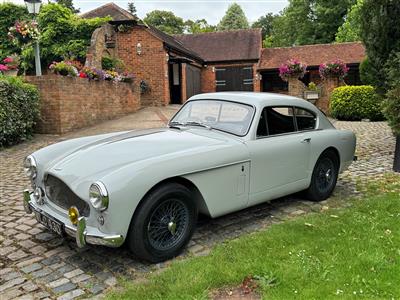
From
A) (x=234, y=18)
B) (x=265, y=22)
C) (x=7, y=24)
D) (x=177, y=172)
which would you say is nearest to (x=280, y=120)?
(x=177, y=172)

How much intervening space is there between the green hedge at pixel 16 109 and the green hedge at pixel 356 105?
1170cm

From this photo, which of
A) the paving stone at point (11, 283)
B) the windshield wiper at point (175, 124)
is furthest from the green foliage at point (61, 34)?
the paving stone at point (11, 283)

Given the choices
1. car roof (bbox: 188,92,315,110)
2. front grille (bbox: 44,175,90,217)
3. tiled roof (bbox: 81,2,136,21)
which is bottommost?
front grille (bbox: 44,175,90,217)

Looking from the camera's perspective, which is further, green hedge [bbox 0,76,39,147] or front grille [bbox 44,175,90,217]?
green hedge [bbox 0,76,39,147]

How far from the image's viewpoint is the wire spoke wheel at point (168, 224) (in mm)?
3354

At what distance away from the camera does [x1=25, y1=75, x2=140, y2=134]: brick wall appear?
37.0 feet

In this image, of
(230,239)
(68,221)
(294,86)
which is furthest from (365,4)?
(294,86)

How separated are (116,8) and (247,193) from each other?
18.4 metres

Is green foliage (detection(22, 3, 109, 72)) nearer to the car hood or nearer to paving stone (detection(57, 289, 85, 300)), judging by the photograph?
the car hood

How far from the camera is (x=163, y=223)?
340cm

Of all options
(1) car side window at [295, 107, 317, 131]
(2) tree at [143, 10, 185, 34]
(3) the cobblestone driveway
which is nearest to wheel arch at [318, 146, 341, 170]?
(1) car side window at [295, 107, 317, 131]

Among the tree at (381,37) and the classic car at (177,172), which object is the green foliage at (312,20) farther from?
the classic car at (177,172)

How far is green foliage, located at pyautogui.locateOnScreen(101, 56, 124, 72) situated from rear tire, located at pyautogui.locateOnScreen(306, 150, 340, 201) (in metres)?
13.5

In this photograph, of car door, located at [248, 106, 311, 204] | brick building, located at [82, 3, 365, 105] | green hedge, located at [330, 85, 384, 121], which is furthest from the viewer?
brick building, located at [82, 3, 365, 105]
